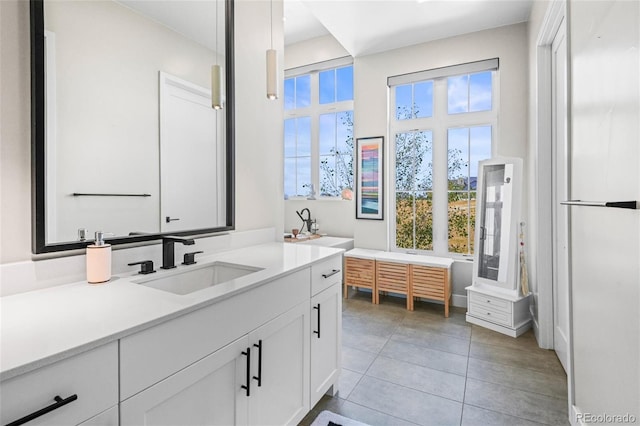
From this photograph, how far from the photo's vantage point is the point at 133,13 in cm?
144

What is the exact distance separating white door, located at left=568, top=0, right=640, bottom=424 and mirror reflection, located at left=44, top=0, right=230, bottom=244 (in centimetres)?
179

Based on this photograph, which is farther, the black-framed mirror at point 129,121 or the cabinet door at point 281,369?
the cabinet door at point 281,369

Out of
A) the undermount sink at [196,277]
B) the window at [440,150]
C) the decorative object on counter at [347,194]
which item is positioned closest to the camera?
the undermount sink at [196,277]

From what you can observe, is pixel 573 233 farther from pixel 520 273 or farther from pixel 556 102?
pixel 520 273

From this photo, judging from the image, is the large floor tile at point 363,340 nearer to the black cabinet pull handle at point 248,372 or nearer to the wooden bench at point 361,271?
the wooden bench at point 361,271

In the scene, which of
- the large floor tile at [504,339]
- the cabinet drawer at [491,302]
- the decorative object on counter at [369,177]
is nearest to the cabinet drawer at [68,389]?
the large floor tile at [504,339]

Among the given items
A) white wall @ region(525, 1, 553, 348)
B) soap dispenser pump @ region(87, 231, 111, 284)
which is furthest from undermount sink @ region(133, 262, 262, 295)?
white wall @ region(525, 1, 553, 348)

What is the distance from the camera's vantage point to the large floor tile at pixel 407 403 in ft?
5.96

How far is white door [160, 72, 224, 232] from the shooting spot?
1.59 m

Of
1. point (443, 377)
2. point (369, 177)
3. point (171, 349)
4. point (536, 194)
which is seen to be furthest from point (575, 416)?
point (369, 177)

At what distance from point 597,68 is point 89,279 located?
2.16 metres

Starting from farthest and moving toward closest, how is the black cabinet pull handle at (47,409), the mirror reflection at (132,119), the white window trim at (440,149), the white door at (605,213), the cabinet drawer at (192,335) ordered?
the white window trim at (440,149), the mirror reflection at (132,119), the white door at (605,213), the cabinet drawer at (192,335), the black cabinet pull handle at (47,409)

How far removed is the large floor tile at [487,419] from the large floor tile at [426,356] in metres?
0.41

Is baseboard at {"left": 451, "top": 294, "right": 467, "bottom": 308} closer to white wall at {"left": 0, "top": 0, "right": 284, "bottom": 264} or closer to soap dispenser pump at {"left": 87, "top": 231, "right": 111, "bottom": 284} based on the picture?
white wall at {"left": 0, "top": 0, "right": 284, "bottom": 264}
